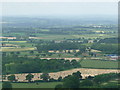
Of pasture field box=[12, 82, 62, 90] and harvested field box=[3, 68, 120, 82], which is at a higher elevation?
harvested field box=[3, 68, 120, 82]

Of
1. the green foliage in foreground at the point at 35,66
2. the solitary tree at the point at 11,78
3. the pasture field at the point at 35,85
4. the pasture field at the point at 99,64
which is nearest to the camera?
the pasture field at the point at 35,85

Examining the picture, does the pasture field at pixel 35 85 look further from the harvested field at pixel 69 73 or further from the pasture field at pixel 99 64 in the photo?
the pasture field at pixel 99 64

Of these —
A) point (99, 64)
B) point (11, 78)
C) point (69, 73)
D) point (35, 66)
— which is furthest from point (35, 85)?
point (99, 64)

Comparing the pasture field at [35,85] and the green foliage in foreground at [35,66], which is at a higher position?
the green foliage in foreground at [35,66]

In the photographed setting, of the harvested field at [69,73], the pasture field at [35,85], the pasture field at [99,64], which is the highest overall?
the pasture field at [99,64]

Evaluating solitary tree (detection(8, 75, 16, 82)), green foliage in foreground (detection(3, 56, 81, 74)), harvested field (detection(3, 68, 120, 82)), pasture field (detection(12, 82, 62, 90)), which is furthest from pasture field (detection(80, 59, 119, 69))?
pasture field (detection(12, 82, 62, 90))

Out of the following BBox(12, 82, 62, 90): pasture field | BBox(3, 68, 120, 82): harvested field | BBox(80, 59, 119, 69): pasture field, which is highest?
BBox(80, 59, 119, 69): pasture field

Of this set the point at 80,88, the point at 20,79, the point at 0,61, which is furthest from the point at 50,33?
the point at 80,88

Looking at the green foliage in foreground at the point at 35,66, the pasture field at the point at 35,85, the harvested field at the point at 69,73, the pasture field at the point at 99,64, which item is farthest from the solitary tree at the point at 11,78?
the pasture field at the point at 99,64

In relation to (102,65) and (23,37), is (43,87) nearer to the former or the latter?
(102,65)

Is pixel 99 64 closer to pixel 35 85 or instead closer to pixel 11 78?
pixel 11 78

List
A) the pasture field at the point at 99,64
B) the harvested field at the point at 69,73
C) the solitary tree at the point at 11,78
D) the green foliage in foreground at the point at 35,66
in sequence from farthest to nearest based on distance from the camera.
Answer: the pasture field at the point at 99,64, the green foliage in foreground at the point at 35,66, the harvested field at the point at 69,73, the solitary tree at the point at 11,78

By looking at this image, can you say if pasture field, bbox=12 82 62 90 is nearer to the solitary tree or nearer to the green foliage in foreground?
the solitary tree
